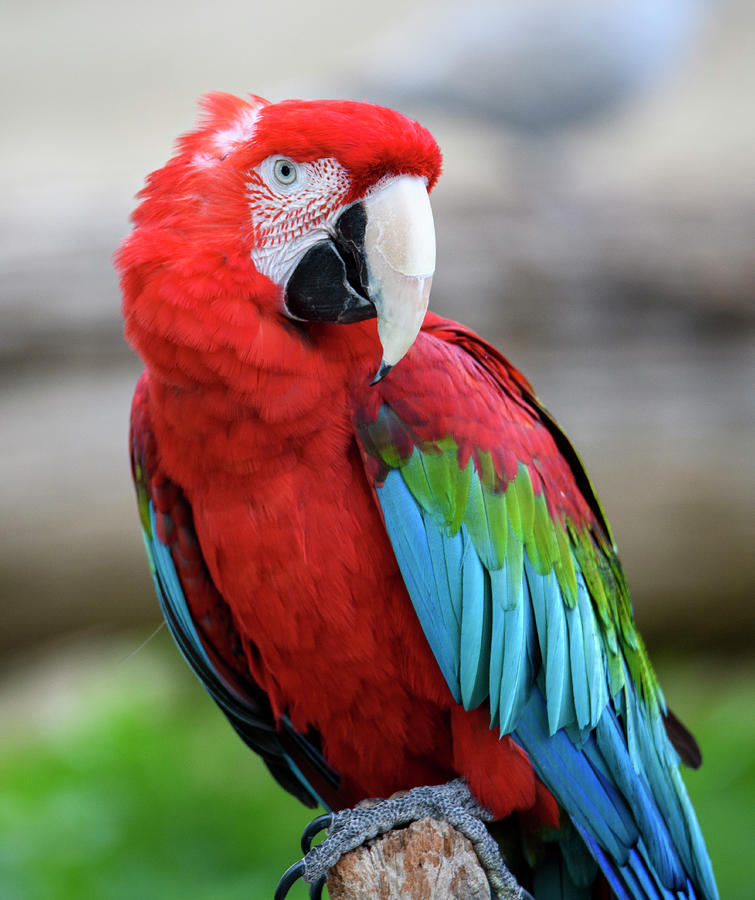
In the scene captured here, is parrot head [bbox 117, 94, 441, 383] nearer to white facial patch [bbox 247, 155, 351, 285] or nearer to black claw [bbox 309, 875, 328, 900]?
white facial patch [bbox 247, 155, 351, 285]

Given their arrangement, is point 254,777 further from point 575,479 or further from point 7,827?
point 575,479

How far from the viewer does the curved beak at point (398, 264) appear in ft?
3.90

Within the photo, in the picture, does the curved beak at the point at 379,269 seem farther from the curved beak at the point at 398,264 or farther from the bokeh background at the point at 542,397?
the bokeh background at the point at 542,397

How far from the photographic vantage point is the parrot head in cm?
119

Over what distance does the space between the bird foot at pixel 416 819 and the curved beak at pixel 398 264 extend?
25.7 inches

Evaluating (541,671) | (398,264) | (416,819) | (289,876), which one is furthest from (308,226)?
(289,876)

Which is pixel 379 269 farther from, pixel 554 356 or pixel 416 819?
pixel 554 356

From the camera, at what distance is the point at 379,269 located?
1.20 m

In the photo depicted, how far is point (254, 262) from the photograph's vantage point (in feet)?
4.11

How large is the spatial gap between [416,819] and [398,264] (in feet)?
2.62

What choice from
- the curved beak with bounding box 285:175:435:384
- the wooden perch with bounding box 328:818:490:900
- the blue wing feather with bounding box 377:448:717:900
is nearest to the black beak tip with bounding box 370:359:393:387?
the curved beak with bounding box 285:175:435:384

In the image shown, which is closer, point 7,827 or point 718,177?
point 7,827

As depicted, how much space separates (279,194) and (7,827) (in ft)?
7.16

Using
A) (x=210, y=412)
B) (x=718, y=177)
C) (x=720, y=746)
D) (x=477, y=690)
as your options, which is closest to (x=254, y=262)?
(x=210, y=412)
